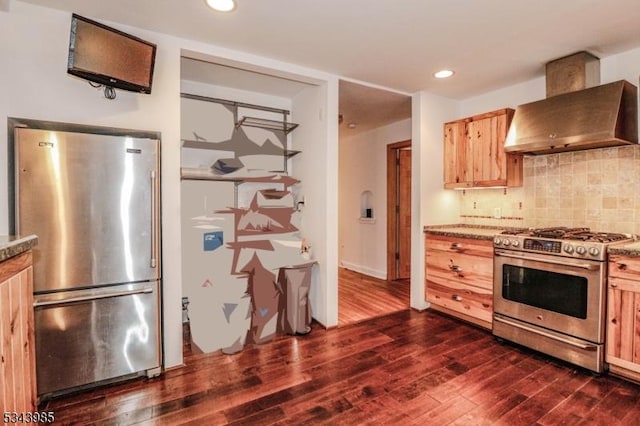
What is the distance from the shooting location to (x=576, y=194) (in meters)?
2.93

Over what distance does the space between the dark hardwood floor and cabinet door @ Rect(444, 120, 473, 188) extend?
175 cm

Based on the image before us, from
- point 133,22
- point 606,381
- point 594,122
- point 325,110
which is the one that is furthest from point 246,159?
point 606,381

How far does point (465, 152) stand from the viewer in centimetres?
357

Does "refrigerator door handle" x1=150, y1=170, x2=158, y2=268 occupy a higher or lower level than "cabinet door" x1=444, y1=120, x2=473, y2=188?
lower

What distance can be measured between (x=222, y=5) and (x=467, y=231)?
2.96 m

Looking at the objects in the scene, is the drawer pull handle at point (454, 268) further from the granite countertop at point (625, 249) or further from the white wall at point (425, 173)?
the granite countertop at point (625, 249)

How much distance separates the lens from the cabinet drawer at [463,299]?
9.93 feet

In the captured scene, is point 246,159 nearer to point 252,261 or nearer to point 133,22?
point 252,261

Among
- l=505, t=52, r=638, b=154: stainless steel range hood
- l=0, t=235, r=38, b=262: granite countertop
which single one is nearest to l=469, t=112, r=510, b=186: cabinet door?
l=505, t=52, r=638, b=154: stainless steel range hood

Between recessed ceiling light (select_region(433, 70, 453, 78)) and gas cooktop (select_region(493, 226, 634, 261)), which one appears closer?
gas cooktop (select_region(493, 226, 634, 261))

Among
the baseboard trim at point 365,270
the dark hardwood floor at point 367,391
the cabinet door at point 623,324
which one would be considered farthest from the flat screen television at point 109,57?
the baseboard trim at point 365,270

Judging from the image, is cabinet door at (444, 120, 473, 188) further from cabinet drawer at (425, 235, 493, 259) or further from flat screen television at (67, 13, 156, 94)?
flat screen television at (67, 13, 156, 94)

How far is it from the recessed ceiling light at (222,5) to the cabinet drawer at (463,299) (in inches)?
123

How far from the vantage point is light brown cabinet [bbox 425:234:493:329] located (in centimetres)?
302
